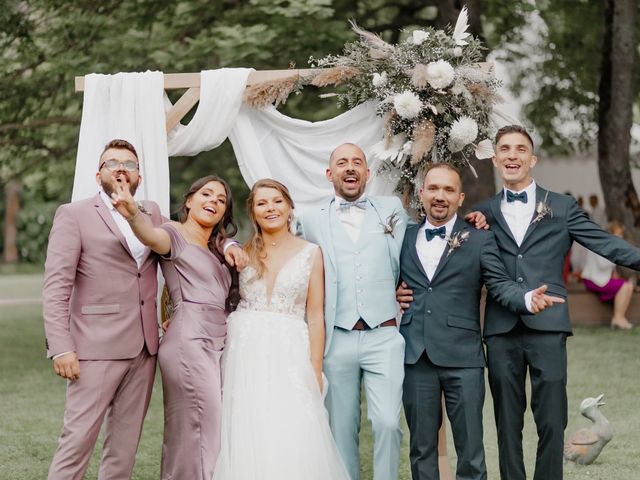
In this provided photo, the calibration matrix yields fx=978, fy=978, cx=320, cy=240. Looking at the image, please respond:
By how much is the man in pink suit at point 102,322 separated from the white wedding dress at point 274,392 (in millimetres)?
475

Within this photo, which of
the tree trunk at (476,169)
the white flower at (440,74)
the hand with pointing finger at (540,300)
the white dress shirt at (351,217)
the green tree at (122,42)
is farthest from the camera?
the tree trunk at (476,169)

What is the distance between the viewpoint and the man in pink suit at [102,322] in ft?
16.3

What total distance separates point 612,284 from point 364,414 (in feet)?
19.8

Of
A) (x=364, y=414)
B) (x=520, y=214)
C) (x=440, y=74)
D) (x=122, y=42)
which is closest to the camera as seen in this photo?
(x=520, y=214)

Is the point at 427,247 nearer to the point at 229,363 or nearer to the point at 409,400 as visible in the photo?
the point at 409,400

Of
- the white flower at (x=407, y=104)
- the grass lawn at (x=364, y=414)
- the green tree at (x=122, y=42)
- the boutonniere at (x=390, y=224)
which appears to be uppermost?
the green tree at (x=122, y=42)

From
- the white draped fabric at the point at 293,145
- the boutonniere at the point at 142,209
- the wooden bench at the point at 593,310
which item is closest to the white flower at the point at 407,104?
the white draped fabric at the point at 293,145

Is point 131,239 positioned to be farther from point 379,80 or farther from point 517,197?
point 517,197

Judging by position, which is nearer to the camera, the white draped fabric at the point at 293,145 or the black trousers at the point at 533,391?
the black trousers at the point at 533,391

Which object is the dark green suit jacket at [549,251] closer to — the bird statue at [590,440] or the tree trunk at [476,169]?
the bird statue at [590,440]

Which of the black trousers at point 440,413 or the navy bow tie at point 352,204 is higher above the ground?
the navy bow tie at point 352,204

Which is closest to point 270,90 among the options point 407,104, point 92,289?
point 407,104

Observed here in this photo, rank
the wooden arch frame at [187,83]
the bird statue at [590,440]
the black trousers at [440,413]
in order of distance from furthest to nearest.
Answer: the bird statue at [590,440], the wooden arch frame at [187,83], the black trousers at [440,413]

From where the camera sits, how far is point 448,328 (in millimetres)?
5203
